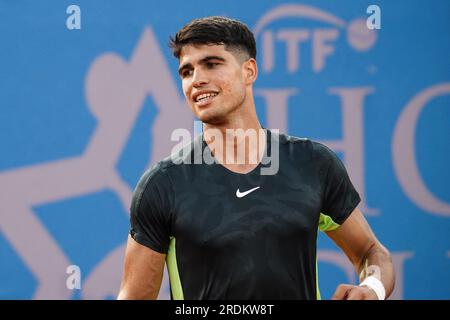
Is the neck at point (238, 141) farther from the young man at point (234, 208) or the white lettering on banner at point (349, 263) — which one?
the white lettering on banner at point (349, 263)

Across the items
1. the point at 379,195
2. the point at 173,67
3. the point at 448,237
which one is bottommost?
the point at 448,237

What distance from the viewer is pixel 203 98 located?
2.70m

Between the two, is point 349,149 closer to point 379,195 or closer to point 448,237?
point 379,195

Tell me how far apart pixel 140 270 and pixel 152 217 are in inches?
8.2

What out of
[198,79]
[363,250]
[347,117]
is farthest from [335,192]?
[347,117]

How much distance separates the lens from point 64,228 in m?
5.00

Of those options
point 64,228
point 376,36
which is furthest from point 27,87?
point 376,36

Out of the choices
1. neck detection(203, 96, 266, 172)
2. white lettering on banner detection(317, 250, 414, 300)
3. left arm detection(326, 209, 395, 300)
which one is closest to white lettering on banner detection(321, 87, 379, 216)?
white lettering on banner detection(317, 250, 414, 300)

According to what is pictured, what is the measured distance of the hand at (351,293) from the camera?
8.03 ft

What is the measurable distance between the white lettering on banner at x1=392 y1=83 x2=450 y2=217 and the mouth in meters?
2.82

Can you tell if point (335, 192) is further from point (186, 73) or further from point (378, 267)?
point (186, 73)
